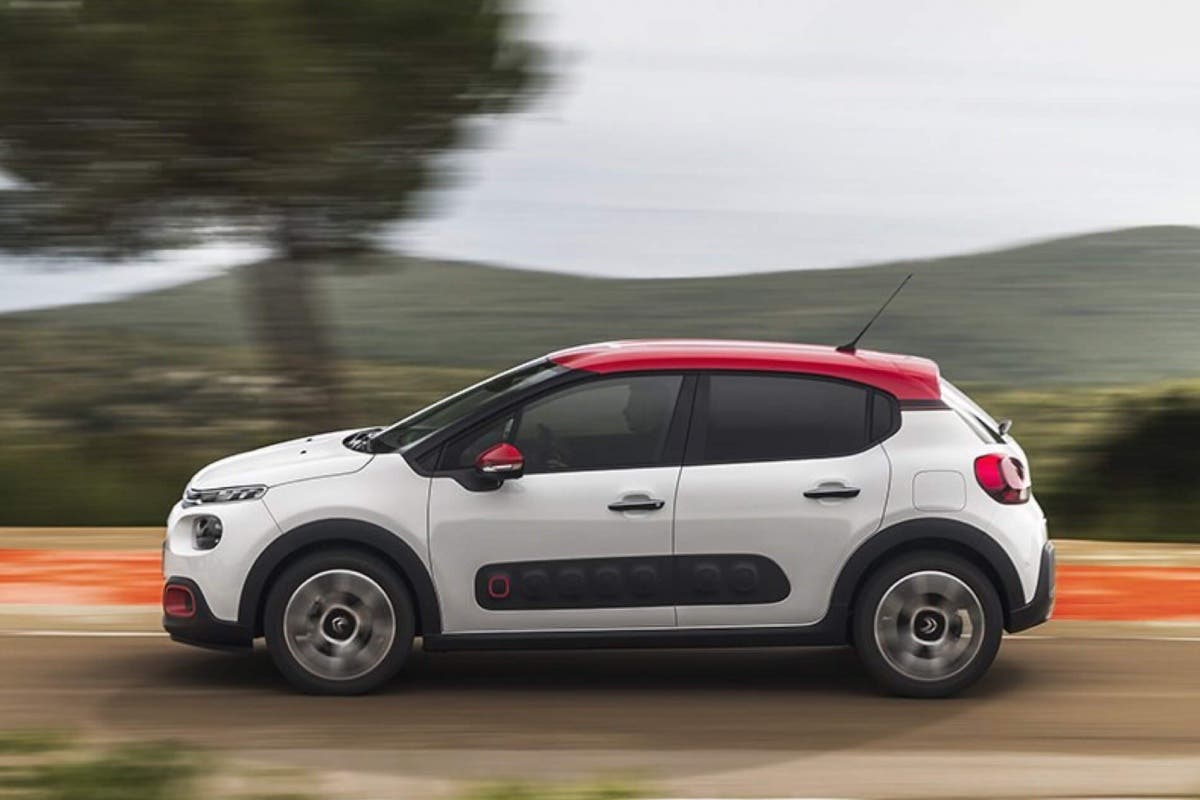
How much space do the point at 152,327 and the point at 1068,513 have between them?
12.9 metres

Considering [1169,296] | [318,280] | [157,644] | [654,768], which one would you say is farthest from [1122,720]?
[1169,296]

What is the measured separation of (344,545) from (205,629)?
674 mm

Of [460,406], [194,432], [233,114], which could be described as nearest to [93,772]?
[460,406]

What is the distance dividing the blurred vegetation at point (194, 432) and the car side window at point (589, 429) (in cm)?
731

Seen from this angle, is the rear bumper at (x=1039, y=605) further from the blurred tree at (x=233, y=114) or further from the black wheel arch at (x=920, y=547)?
the blurred tree at (x=233, y=114)

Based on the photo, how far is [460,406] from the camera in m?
8.53

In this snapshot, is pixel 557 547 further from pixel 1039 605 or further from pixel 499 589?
pixel 1039 605

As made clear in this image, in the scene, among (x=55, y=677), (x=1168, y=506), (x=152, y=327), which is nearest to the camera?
(x=55, y=677)

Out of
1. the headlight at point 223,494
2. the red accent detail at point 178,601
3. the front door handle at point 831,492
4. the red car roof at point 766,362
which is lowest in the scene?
the red accent detail at point 178,601

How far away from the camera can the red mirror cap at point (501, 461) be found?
7.95 meters

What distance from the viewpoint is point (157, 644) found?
30.9ft

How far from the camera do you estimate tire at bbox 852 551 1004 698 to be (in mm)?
8109

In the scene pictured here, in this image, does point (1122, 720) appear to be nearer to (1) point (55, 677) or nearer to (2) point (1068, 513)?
(1) point (55, 677)

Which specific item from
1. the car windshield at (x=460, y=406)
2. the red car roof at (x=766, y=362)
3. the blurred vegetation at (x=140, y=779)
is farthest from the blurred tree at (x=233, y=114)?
the blurred vegetation at (x=140, y=779)
